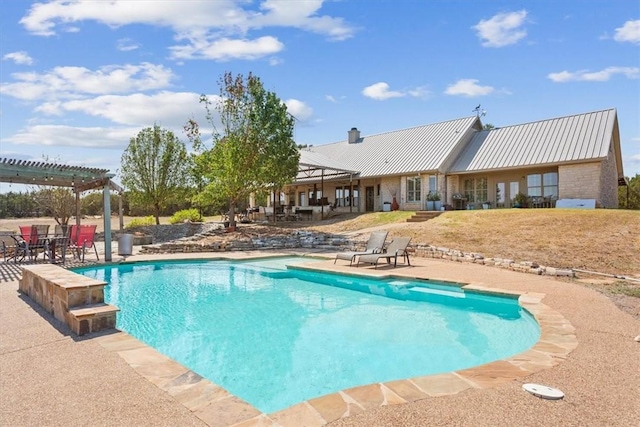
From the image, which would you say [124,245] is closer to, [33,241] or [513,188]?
[33,241]

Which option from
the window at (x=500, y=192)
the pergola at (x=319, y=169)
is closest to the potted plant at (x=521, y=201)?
the window at (x=500, y=192)

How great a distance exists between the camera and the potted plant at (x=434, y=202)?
23.1 meters

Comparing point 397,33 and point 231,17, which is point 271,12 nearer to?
point 231,17

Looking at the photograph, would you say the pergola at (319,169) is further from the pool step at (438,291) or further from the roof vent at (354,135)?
the pool step at (438,291)

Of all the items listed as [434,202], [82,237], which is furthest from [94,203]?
[434,202]

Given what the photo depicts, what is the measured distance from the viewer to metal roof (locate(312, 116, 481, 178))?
80.1 feet

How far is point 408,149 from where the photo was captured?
2722 centimetres

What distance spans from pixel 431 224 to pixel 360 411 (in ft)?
51.2

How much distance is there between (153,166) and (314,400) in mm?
25915

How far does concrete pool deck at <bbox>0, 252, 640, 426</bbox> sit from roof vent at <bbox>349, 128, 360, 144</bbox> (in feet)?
93.5

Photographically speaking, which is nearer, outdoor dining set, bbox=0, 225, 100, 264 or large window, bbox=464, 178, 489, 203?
outdoor dining set, bbox=0, 225, 100, 264

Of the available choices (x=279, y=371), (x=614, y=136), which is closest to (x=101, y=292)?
(x=279, y=371)

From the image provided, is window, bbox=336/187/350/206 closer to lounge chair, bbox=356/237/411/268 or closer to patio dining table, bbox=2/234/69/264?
lounge chair, bbox=356/237/411/268

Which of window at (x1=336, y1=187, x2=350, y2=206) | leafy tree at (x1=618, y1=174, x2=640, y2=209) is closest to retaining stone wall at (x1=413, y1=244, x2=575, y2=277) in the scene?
window at (x1=336, y1=187, x2=350, y2=206)
